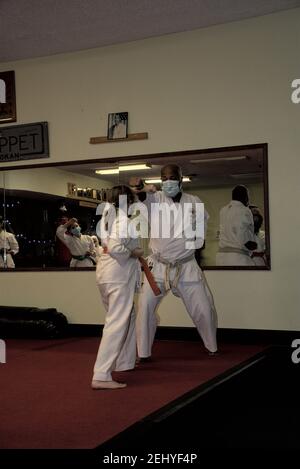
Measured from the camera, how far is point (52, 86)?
6469 millimetres

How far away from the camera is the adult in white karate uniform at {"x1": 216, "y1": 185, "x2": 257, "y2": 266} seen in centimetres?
566

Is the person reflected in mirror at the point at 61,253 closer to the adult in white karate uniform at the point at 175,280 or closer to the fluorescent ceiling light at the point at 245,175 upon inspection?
the adult in white karate uniform at the point at 175,280

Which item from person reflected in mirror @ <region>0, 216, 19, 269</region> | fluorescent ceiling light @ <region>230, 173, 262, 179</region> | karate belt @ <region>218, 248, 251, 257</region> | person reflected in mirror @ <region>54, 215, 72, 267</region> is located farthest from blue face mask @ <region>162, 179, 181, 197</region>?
person reflected in mirror @ <region>0, 216, 19, 269</region>

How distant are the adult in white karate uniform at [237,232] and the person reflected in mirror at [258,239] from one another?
32 mm

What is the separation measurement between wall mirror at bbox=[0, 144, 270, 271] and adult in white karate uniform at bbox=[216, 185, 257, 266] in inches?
1.7

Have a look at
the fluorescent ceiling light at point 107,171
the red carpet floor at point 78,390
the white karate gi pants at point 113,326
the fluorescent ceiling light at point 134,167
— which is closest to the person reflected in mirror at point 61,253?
the fluorescent ceiling light at point 107,171

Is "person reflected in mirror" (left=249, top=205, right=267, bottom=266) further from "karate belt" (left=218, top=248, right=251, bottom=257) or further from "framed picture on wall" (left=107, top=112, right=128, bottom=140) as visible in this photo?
"framed picture on wall" (left=107, top=112, right=128, bottom=140)

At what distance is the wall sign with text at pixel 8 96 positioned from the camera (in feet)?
21.9

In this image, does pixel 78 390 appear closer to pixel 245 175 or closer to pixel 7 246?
pixel 245 175

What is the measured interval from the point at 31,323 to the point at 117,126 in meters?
2.24

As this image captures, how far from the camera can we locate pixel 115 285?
3820mm

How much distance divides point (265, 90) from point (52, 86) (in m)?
2.39
